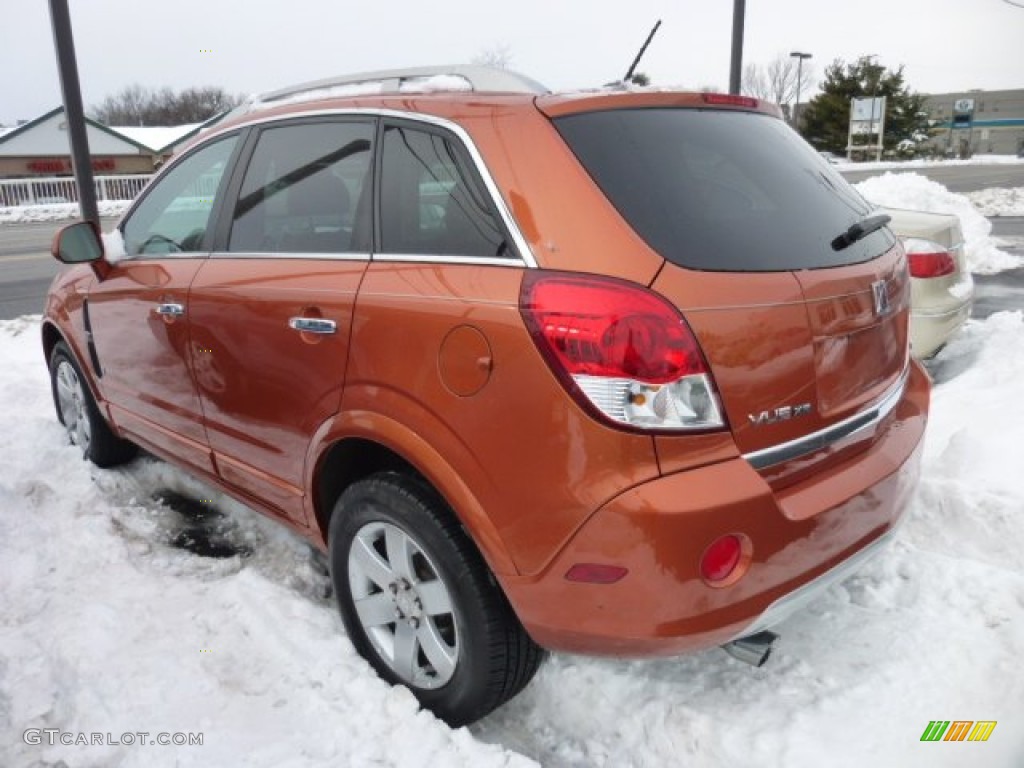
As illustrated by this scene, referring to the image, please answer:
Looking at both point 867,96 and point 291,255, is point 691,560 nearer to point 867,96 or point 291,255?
point 291,255

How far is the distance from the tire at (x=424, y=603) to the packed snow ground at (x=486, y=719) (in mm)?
93

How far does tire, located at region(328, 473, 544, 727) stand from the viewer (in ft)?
7.18

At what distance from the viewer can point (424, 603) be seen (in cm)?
235

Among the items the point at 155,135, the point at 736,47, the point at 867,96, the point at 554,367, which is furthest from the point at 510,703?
the point at 155,135

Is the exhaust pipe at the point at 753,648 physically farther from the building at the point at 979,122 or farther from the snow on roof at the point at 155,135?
the building at the point at 979,122

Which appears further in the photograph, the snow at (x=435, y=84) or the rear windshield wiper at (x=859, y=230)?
the snow at (x=435, y=84)

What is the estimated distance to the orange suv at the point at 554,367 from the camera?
1872 mm

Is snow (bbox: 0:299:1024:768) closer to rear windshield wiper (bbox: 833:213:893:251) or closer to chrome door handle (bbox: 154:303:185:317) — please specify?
chrome door handle (bbox: 154:303:185:317)

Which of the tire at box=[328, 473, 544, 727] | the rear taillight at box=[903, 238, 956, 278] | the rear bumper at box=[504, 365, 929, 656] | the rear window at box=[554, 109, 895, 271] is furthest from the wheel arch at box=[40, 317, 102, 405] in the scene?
the rear taillight at box=[903, 238, 956, 278]

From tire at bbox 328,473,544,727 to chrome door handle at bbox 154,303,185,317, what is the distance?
1.14 metres

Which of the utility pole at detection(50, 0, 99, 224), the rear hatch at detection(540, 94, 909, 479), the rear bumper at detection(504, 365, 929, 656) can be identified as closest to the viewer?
the rear bumper at detection(504, 365, 929, 656)

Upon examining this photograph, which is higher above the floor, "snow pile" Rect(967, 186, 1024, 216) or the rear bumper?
the rear bumper

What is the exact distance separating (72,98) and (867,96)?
4766 cm

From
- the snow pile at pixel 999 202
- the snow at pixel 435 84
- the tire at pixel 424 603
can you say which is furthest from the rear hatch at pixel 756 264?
the snow pile at pixel 999 202
